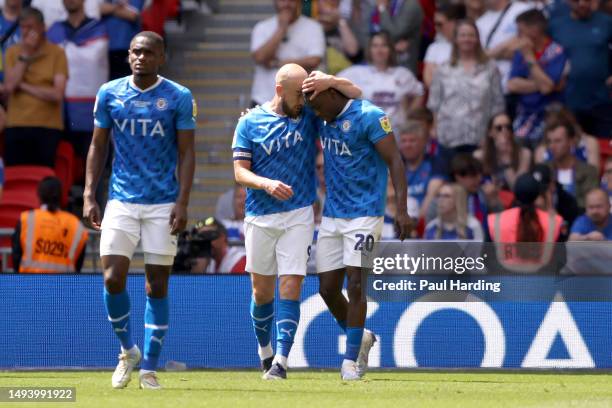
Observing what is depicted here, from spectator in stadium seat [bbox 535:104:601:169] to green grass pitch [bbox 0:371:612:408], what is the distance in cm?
418

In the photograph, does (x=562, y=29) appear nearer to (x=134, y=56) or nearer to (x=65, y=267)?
(x=65, y=267)

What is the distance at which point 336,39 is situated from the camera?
17688 mm

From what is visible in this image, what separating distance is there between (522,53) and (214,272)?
4990 mm

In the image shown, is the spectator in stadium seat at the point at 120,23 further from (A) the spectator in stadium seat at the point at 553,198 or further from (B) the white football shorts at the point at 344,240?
(B) the white football shorts at the point at 344,240

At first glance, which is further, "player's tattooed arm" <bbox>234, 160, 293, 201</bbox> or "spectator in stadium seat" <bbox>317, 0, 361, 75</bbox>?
"spectator in stadium seat" <bbox>317, 0, 361, 75</bbox>

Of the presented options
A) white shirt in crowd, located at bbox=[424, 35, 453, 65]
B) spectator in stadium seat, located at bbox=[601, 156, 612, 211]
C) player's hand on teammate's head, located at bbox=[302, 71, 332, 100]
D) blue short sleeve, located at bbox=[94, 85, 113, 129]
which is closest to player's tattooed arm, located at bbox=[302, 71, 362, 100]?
player's hand on teammate's head, located at bbox=[302, 71, 332, 100]

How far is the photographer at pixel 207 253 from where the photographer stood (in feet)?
45.8

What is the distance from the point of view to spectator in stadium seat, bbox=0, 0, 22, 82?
697 inches

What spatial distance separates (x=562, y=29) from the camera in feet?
55.1

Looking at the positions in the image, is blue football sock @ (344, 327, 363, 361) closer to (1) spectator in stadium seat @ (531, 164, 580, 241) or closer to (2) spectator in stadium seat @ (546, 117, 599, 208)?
(1) spectator in stadium seat @ (531, 164, 580, 241)

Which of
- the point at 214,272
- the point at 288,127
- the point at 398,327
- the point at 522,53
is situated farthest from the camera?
the point at 522,53

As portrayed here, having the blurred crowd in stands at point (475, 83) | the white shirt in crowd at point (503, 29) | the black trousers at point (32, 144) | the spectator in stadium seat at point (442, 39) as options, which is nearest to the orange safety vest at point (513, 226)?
the blurred crowd in stands at point (475, 83)

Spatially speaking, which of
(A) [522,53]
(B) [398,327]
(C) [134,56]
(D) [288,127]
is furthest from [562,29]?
(C) [134,56]

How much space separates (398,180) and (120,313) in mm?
2186
